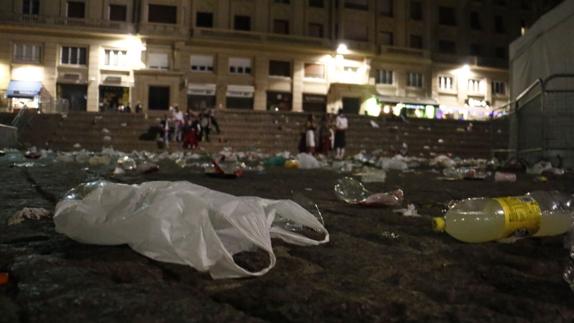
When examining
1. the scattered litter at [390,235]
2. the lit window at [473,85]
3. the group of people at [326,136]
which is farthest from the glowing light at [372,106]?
the scattered litter at [390,235]

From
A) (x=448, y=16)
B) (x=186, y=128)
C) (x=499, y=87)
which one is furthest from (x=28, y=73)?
(x=499, y=87)

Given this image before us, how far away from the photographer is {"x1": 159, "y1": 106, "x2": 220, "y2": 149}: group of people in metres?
20.2

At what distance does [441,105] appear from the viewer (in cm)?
4022

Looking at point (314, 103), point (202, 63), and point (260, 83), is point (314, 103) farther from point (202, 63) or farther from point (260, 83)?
point (202, 63)

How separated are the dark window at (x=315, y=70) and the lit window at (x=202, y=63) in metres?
7.51

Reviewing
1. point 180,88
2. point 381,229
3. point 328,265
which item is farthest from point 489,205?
point 180,88

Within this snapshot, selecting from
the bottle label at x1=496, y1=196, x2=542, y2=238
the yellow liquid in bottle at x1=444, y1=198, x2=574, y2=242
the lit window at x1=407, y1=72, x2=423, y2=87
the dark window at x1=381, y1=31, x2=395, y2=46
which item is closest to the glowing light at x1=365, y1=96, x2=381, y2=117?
the lit window at x1=407, y1=72, x2=423, y2=87

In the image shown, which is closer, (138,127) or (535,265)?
(535,265)

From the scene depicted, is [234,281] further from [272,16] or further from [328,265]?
[272,16]

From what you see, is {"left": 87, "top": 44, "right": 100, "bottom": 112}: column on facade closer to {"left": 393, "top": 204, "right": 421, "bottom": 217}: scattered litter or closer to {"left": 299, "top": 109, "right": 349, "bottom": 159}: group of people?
{"left": 299, "top": 109, "right": 349, "bottom": 159}: group of people

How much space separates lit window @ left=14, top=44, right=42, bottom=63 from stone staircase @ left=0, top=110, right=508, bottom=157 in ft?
42.4

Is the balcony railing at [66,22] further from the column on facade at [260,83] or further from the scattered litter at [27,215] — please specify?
the scattered litter at [27,215]

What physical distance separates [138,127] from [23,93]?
47.3 ft

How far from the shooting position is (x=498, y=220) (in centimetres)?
Answer: 224
